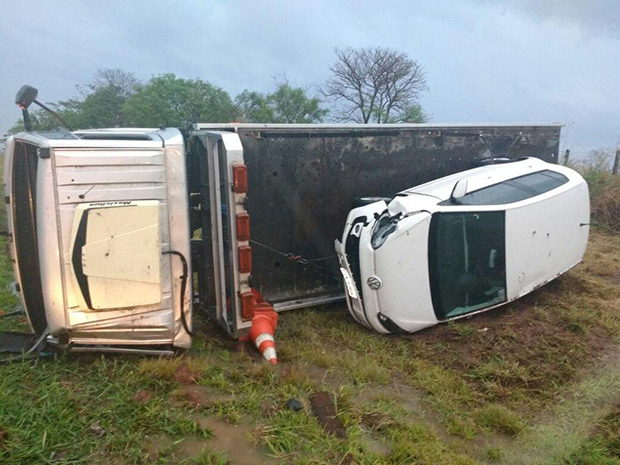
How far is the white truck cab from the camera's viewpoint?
301 centimetres

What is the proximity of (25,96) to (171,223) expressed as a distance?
1.42 m

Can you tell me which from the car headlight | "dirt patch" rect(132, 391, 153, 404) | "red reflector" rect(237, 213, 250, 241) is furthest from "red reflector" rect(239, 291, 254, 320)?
the car headlight

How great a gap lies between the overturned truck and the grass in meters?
0.36

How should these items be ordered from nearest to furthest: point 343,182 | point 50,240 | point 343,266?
point 50,240
point 343,266
point 343,182

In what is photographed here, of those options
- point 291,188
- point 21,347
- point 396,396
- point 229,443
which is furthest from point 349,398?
point 291,188

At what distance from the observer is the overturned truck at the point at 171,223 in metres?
A: 3.04

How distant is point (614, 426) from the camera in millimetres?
3139

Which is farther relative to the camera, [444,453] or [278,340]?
[278,340]

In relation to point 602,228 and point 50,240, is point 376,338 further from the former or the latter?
point 602,228

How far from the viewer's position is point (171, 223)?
3.34m

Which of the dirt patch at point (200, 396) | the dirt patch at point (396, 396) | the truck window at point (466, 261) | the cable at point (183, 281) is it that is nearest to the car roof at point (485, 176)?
the truck window at point (466, 261)

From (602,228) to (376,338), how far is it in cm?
706

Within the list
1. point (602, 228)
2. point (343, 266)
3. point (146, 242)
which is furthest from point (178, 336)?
point (602, 228)

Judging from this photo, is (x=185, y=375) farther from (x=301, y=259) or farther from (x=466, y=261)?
(x=466, y=261)
